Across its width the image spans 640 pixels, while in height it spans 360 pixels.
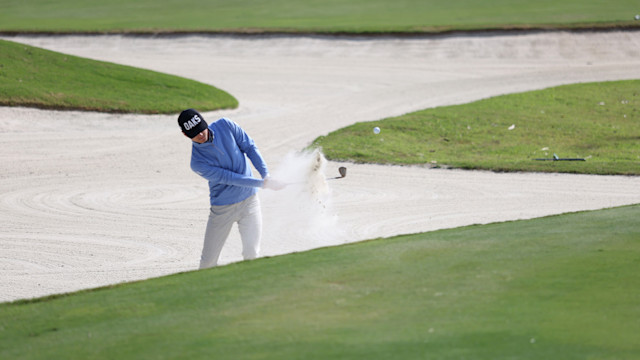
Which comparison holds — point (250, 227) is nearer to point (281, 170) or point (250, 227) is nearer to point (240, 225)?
point (240, 225)

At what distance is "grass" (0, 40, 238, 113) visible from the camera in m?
26.3

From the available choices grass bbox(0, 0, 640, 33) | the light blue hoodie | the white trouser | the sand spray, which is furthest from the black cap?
grass bbox(0, 0, 640, 33)

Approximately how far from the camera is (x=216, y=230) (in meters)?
9.55

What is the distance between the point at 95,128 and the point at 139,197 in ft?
29.1

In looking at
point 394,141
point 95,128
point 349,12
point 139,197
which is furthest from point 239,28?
point 139,197

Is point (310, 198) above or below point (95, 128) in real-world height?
above

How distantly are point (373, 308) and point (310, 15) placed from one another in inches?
1808

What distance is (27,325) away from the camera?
7090mm

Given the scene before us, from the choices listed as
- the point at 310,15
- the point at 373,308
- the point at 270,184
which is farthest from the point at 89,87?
the point at 310,15

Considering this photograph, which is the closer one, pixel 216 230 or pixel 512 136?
pixel 216 230

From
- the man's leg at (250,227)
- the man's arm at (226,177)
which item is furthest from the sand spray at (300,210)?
the man's arm at (226,177)

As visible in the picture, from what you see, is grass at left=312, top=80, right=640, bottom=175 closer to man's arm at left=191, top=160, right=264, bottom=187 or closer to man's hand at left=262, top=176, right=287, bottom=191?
man's hand at left=262, top=176, right=287, bottom=191

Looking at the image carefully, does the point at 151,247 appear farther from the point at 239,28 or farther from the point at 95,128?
the point at 239,28

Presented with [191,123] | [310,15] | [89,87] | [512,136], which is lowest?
[310,15]
